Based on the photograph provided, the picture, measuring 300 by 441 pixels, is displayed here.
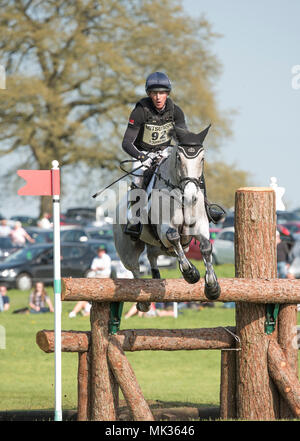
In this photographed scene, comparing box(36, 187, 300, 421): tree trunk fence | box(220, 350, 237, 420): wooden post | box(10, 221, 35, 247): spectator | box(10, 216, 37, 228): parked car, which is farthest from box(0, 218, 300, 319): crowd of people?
box(10, 216, 37, 228): parked car

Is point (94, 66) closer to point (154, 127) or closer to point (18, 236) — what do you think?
point (18, 236)

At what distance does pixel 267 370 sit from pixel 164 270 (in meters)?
17.3

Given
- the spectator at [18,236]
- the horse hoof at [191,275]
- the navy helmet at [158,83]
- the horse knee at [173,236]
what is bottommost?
the horse hoof at [191,275]

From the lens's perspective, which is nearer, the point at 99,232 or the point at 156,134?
the point at 156,134

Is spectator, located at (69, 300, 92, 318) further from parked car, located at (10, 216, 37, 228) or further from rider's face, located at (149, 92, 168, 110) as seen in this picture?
parked car, located at (10, 216, 37, 228)

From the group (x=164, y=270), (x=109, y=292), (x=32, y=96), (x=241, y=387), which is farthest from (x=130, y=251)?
(x=32, y=96)

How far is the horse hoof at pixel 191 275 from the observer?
7.38m

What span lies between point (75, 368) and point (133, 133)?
631 centimetres

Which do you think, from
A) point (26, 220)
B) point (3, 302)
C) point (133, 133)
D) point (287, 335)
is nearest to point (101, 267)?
point (3, 302)

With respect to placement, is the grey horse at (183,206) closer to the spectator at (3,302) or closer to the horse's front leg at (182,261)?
the horse's front leg at (182,261)

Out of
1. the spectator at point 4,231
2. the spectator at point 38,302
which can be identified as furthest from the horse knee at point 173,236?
the spectator at point 4,231

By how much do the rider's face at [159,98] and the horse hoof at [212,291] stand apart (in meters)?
1.87

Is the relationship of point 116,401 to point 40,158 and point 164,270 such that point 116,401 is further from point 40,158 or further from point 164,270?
point 40,158

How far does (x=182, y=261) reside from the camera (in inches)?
293
